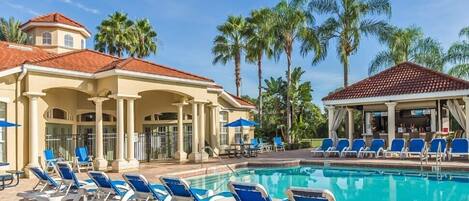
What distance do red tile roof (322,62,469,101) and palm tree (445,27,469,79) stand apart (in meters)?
10.7

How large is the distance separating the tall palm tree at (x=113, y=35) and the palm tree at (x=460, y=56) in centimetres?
2563

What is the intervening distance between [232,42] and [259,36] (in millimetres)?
5079

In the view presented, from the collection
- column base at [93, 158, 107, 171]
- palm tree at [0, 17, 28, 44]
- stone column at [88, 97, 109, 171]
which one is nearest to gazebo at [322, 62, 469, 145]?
stone column at [88, 97, 109, 171]

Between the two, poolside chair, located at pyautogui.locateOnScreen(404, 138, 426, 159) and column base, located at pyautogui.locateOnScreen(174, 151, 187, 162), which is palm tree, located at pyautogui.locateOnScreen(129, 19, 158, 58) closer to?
column base, located at pyautogui.locateOnScreen(174, 151, 187, 162)

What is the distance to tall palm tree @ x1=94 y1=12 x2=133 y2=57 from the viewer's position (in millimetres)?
38188

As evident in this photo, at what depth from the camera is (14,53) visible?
2042cm

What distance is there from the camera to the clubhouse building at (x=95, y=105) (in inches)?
647

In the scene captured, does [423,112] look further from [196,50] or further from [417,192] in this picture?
[196,50]

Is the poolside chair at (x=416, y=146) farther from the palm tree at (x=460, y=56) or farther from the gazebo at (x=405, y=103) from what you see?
the palm tree at (x=460, y=56)

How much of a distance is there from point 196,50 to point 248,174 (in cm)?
2017

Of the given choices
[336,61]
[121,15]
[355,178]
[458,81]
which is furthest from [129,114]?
[121,15]

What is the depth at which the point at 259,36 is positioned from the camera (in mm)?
35250

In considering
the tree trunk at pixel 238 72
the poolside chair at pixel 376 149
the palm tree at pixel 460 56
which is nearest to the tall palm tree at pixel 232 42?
the tree trunk at pixel 238 72

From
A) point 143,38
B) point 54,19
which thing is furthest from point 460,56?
point 54,19
